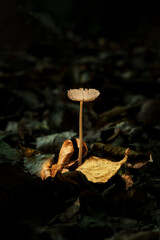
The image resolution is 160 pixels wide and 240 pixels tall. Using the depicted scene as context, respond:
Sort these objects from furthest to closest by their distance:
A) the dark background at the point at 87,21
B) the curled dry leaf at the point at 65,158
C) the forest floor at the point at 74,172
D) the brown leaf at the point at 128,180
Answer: the dark background at the point at 87,21 < the curled dry leaf at the point at 65,158 < the brown leaf at the point at 128,180 < the forest floor at the point at 74,172

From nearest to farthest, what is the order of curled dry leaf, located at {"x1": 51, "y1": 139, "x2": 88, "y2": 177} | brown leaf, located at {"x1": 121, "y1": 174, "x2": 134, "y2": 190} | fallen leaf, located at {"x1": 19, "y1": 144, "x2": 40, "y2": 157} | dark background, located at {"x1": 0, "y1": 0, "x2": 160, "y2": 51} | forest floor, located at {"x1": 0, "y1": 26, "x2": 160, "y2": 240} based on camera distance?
1. forest floor, located at {"x1": 0, "y1": 26, "x2": 160, "y2": 240}
2. brown leaf, located at {"x1": 121, "y1": 174, "x2": 134, "y2": 190}
3. curled dry leaf, located at {"x1": 51, "y1": 139, "x2": 88, "y2": 177}
4. fallen leaf, located at {"x1": 19, "y1": 144, "x2": 40, "y2": 157}
5. dark background, located at {"x1": 0, "y1": 0, "x2": 160, "y2": 51}

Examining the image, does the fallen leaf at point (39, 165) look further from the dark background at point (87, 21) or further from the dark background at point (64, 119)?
the dark background at point (87, 21)

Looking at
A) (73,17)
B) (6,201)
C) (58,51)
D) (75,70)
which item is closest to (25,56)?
(58,51)

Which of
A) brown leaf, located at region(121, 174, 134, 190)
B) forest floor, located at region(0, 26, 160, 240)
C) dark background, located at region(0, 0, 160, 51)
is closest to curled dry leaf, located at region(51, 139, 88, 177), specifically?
forest floor, located at region(0, 26, 160, 240)

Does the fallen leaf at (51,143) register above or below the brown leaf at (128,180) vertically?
above

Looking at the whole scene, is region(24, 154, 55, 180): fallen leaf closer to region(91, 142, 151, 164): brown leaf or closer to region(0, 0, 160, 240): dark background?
region(0, 0, 160, 240): dark background

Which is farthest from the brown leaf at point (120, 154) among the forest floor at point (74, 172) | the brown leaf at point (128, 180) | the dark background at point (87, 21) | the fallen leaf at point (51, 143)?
the dark background at point (87, 21)

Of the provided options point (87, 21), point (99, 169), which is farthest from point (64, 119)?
point (87, 21)

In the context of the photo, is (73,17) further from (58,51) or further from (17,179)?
(17,179)

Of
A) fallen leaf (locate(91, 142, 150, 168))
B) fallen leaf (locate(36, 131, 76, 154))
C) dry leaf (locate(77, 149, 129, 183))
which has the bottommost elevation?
dry leaf (locate(77, 149, 129, 183))
